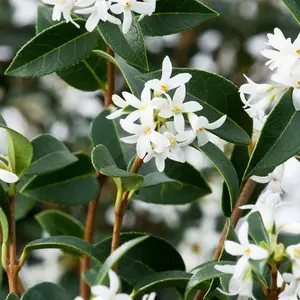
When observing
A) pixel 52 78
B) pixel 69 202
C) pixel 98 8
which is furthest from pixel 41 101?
pixel 98 8

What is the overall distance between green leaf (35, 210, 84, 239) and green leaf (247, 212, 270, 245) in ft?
1.41

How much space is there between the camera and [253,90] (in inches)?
31.9

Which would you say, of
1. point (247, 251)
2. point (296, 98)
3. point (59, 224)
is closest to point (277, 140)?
point (296, 98)

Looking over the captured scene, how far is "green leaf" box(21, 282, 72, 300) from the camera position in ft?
2.99

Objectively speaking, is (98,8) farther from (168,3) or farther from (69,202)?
(69,202)

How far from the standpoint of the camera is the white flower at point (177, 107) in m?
0.76

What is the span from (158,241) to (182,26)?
0.25 meters

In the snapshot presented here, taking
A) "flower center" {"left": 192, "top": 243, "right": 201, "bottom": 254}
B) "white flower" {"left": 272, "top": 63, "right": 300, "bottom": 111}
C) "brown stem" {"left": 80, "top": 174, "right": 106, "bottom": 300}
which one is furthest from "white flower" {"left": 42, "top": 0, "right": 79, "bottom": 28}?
"flower center" {"left": 192, "top": 243, "right": 201, "bottom": 254}

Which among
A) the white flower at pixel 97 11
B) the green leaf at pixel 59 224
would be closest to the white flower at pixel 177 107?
the white flower at pixel 97 11

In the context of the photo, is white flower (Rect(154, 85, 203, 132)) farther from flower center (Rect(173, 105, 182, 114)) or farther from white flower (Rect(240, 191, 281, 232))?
white flower (Rect(240, 191, 281, 232))

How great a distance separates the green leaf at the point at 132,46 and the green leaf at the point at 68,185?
28cm

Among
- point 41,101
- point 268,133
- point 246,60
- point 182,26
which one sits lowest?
point 246,60

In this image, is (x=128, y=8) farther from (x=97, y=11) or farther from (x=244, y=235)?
(x=244, y=235)

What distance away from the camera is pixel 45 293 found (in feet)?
3.08
